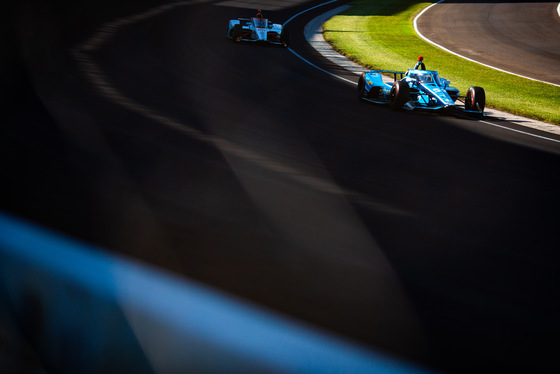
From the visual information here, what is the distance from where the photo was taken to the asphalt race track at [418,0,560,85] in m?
22.2

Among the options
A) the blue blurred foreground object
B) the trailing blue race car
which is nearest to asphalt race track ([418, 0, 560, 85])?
the trailing blue race car

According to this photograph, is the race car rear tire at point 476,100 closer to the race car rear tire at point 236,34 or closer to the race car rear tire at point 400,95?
the race car rear tire at point 400,95

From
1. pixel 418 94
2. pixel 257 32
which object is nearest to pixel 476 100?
pixel 418 94

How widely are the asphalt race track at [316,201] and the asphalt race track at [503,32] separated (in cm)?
1193

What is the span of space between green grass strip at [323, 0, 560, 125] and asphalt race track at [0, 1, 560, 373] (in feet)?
11.9

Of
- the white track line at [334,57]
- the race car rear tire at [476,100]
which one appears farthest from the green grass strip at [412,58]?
the race car rear tire at [476,100]

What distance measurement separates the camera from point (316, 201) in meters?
6.12

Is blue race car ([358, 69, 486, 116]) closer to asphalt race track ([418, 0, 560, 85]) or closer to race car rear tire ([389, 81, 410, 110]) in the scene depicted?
race car rear tire ([389, 81, 410, 110])

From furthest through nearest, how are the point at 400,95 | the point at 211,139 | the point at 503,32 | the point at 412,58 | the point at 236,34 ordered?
the point at 503,32, the point at 412,58, the point at 236,34, the point at 400,95, the point at 211,139

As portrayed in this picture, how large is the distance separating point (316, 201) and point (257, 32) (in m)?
16.6

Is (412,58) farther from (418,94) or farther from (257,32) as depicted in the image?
(418,94)

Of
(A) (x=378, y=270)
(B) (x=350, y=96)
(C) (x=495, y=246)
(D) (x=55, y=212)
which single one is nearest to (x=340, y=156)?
(C) (x=495, y=246)

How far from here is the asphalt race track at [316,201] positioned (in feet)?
12.9

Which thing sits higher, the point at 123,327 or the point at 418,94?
the point at 123,327
